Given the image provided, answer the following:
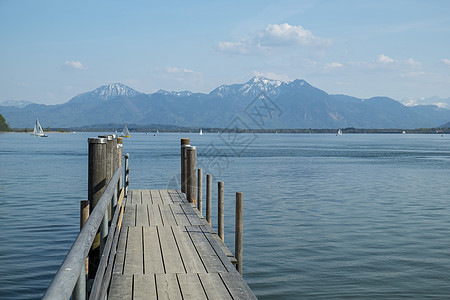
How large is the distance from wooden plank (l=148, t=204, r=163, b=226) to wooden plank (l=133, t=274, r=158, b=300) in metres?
4.16

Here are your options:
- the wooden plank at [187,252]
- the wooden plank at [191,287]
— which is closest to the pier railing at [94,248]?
the wooden plank at [191,287]

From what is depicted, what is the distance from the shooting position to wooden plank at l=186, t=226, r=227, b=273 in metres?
7.86

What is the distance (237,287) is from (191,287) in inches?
24.0

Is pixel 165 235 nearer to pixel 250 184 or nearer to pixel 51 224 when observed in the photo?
Answer: pixel 51 224

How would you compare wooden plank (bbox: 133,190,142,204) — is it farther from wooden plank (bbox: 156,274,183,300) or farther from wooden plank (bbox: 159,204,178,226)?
wooden plank (bbox: 156,274,183,300)

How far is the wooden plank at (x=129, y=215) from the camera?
11508mm

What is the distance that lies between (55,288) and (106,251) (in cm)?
303

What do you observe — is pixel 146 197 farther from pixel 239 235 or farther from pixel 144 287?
pixel 144 287

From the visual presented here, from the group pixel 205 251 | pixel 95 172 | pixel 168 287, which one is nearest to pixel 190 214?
pixel 205 251

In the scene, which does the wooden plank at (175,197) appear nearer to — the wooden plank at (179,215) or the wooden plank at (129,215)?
the wooden plank at (179,215)

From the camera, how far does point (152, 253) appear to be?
8711 mm

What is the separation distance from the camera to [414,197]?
2769 cm

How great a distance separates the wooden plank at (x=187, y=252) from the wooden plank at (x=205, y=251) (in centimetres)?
8

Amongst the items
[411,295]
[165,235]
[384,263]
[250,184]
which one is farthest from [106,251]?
[250,184]
